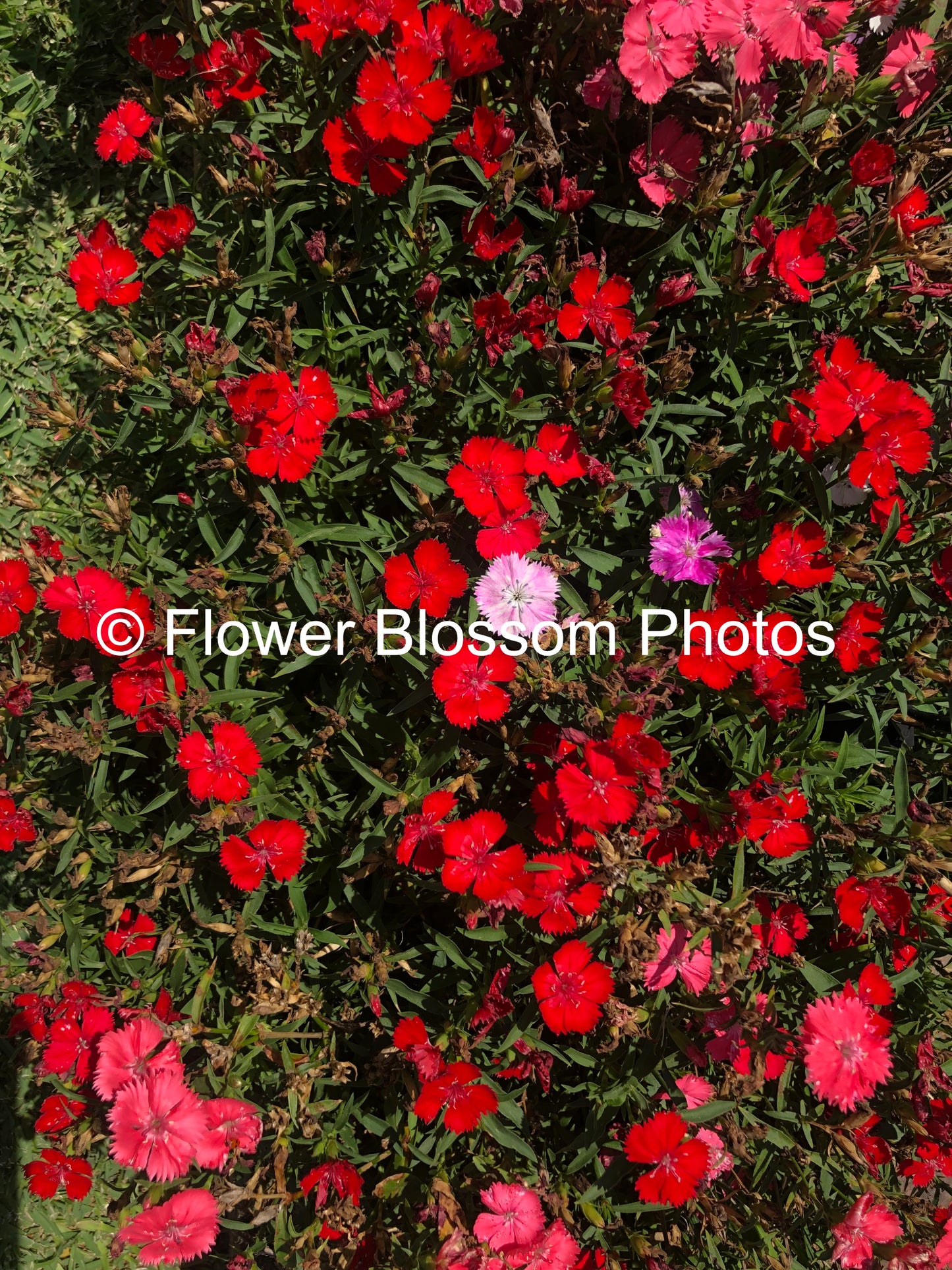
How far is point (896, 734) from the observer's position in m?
2.74

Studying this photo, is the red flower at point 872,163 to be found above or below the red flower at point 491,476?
above

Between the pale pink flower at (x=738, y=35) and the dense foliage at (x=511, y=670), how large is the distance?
0.01 m

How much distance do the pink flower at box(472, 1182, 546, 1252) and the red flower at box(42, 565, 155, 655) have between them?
1.68m

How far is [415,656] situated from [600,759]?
0.61 metres

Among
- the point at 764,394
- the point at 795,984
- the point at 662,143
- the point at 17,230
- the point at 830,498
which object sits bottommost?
the point at 795,984

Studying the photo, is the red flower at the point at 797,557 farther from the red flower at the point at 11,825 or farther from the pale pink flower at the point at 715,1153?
the red flower at the point at 11,825

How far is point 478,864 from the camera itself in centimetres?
198

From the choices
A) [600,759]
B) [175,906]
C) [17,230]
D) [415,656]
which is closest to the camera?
[600,759]

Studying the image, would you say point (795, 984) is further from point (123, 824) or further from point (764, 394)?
point (123, 824)

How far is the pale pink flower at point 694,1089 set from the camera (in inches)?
85.2

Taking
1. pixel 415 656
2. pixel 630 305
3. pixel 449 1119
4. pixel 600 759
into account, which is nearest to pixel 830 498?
pixel 630 305

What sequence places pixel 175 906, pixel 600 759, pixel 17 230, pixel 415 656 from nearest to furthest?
pixel 600 759 → pixel 415 656 → pixel 175 906 → pixel 17 230

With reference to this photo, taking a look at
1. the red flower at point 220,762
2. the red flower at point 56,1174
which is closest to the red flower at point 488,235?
the red flower at point 220,762

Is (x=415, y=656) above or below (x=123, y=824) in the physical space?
above
